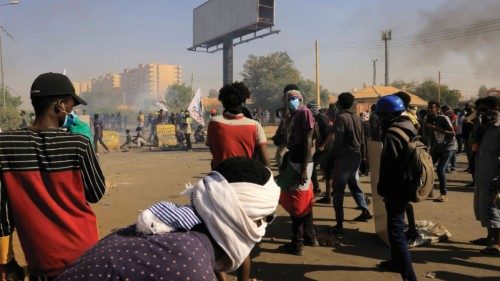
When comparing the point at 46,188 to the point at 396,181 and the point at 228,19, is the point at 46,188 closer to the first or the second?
the point at 396,181

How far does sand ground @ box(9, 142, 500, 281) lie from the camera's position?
15.0 feet

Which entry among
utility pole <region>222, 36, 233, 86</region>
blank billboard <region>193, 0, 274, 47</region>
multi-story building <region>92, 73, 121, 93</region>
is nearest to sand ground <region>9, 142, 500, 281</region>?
blank billboard <region>193, 0, 274, 47</region>

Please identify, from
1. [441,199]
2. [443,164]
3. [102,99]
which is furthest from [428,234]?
[102,99]

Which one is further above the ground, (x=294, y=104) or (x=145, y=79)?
(x=145, y=79)

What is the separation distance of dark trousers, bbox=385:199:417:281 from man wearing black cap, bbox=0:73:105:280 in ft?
9.05

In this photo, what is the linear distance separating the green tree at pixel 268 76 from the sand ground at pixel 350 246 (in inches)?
1771

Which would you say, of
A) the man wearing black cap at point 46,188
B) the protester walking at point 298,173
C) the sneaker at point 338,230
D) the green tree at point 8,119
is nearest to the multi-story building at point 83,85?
the green tree at point 8,119

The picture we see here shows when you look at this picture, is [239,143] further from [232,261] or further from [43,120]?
[232,261]

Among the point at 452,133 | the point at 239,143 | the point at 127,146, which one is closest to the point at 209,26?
the point at 127,146

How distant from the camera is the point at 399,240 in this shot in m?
3.98

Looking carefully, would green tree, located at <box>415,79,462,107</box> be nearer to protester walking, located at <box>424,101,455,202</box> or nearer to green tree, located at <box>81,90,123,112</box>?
protester walking, located at <box>424,101,455,202</box>

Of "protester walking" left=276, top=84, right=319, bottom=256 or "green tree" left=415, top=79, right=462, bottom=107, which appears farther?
"green tree" left=415, top=79, right=462, bottom=107

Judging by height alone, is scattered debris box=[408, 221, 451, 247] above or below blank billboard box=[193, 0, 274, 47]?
below

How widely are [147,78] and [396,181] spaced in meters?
157
